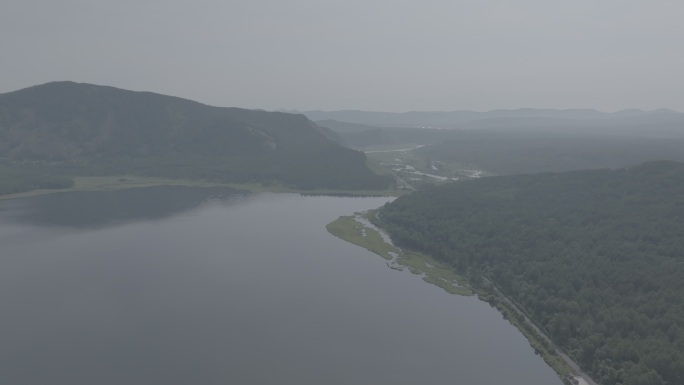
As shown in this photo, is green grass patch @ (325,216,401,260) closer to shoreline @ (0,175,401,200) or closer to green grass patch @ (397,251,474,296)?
green grass patch @ (397,251,474,296)

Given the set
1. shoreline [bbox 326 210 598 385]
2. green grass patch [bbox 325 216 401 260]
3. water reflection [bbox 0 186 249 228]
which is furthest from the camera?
water reflection [bbox 0 186 249 228]

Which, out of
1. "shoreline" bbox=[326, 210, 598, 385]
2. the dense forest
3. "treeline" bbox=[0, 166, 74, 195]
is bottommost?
"shoreline" bbox=[326, 210, 598, 385]

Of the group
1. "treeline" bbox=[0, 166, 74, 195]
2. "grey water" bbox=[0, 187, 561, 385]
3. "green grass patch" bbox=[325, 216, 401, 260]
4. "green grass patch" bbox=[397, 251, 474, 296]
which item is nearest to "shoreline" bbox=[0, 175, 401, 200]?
"treeline" bbox=[0, 166, 74, 195]

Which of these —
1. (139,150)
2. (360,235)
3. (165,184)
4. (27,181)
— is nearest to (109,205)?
(165,184)

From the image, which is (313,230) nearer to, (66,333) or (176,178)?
(66,333)

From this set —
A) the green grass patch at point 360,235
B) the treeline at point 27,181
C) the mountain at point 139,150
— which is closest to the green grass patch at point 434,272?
the green grass patch at point 360,235

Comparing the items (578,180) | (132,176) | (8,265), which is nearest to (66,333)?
(8,265)
